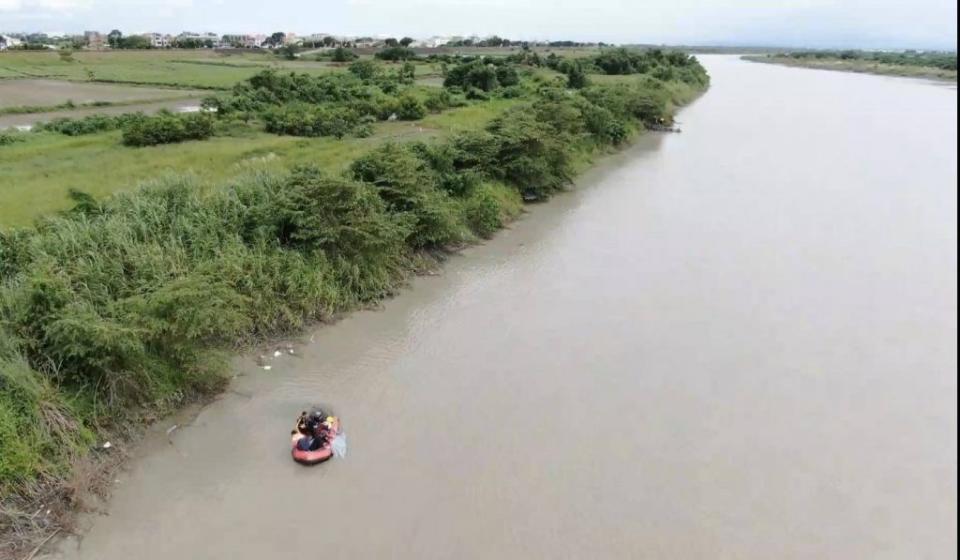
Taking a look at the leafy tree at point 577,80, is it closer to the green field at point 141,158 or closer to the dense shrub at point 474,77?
the dense shrub at point 474,77

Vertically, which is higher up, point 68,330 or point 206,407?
point 68,330

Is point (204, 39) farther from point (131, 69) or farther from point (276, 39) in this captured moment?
point (131, 69)

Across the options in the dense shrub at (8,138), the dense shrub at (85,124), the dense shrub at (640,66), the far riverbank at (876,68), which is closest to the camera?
the dense shrub at (8,138)

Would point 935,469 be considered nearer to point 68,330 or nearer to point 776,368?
point 776,368

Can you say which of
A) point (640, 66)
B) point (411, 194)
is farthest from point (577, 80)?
point (411, 194)

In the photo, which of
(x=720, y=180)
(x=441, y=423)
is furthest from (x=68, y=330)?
(x=720, y=180)

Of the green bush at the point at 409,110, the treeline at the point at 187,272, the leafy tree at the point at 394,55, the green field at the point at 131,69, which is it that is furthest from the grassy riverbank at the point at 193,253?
the leafy tree at the point at 394,55

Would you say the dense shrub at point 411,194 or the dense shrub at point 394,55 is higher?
the dense shrub at point 394,55
